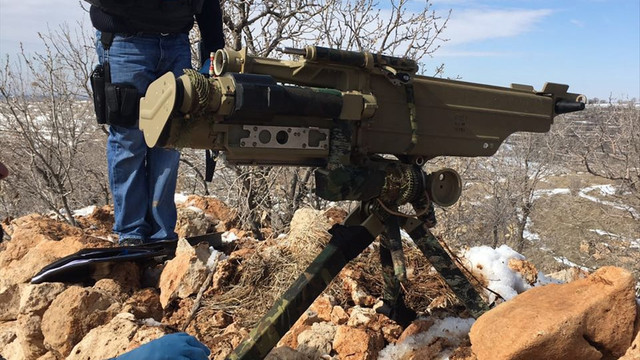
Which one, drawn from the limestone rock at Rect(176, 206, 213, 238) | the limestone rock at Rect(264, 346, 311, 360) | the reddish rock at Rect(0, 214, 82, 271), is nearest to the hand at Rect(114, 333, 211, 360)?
the limestone rock at Rect(264, 346, 311, 360)

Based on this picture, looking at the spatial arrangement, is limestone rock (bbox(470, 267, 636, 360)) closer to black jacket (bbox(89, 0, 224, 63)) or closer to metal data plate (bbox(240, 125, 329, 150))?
metal data plate (bbox(240, 125, 329, 150))

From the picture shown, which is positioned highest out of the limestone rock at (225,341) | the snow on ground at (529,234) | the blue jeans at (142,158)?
the blue jeans at (142,158)

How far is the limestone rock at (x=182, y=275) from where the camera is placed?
288 centimetres

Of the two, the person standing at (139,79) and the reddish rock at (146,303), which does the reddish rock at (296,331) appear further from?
the person standing at (139,79)

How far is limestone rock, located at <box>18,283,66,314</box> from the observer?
2.63 m

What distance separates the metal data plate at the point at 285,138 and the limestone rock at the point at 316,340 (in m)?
0.94

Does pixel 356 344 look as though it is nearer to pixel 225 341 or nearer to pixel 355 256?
pixel 355 256

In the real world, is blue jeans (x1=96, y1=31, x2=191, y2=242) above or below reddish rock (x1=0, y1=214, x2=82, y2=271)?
above

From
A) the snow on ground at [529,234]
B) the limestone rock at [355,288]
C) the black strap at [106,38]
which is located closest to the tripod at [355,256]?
the limestone rock at [355,288]

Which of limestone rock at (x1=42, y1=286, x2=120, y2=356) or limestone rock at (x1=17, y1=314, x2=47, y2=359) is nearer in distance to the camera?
limestone rock at (x1=42, y1=286, x2=120, y2=356)

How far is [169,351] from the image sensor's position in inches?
65.8

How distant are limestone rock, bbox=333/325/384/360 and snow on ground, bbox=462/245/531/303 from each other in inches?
34.8

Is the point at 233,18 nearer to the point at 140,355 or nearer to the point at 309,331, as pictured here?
the point at 309,331

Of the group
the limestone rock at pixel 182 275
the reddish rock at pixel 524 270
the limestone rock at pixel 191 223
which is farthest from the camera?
the limestone rock at pixel 191 223
